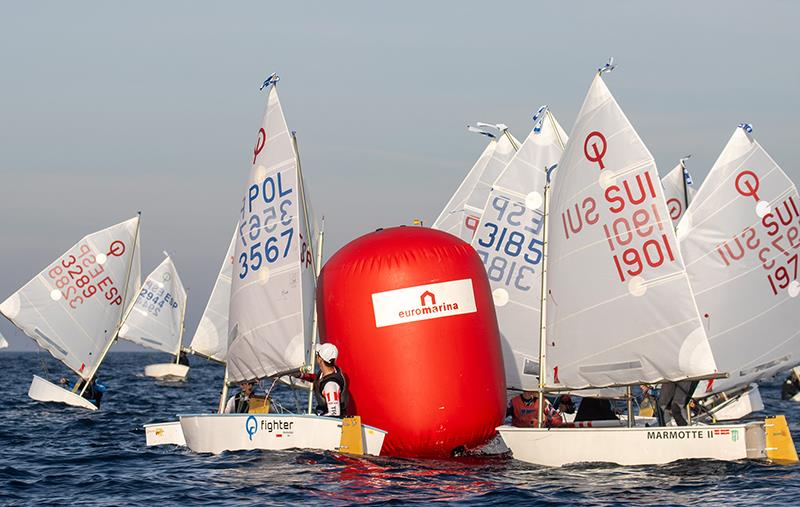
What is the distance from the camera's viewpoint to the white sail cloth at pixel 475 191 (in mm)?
25797

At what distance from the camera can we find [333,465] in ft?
52.9

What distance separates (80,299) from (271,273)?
16.3m

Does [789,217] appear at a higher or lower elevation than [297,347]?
higher

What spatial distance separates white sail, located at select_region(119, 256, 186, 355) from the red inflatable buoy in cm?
3785

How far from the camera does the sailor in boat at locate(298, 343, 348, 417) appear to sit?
17188mm

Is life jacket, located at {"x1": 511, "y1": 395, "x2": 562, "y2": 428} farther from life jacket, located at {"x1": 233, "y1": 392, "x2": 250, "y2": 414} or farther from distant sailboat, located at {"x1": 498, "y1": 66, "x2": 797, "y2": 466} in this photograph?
life jacket, located at {"x1": 233, "y1": 392, "x2": 250, "y2": 414}

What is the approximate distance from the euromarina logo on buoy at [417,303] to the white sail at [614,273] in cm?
181

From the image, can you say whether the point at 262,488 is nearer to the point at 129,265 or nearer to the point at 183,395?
the point at 129,265

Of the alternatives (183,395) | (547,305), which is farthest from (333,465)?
(183,395)

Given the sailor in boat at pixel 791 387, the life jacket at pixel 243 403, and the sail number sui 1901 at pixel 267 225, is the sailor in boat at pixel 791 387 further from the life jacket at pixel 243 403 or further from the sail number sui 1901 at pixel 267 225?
the sail number sui 1901 at pixel 267 225

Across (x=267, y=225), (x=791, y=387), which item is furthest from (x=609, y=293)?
(x=791, y=387)

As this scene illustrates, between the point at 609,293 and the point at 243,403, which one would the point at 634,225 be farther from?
the point at 243,403

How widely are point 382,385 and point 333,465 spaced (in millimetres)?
1768

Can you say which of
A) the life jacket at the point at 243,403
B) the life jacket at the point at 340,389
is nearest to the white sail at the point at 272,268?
the life jacket at the point at 243,403
